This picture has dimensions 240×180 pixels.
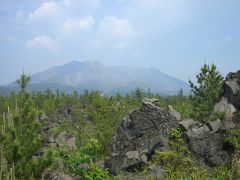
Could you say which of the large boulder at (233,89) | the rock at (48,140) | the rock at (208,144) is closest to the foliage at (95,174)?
the rock at (208,144)

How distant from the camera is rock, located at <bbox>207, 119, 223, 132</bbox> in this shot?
24266 millimetres

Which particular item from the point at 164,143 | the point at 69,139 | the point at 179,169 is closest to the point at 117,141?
the point at 164,143

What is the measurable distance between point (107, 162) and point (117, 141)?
2.01 m

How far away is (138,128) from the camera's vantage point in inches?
1023

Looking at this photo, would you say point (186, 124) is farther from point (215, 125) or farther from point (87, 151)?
point (87, 151)

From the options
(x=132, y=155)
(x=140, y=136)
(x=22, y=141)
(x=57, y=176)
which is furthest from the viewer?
(x=140, y=136)

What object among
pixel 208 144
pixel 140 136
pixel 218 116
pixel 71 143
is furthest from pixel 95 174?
pixel 71 143

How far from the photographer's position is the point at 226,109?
82.5 feet

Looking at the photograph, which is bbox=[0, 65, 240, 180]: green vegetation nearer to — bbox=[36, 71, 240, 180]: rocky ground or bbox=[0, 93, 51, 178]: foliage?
bbox=[0, 93, 51, 178]: foliage

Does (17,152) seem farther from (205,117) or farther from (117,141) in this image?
(205,117)

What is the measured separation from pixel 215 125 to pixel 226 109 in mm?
1422

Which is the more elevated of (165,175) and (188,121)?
(188,121)

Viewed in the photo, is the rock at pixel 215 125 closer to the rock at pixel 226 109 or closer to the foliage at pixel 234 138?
the rock at pixel 226 109

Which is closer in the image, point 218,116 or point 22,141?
point 22,141
